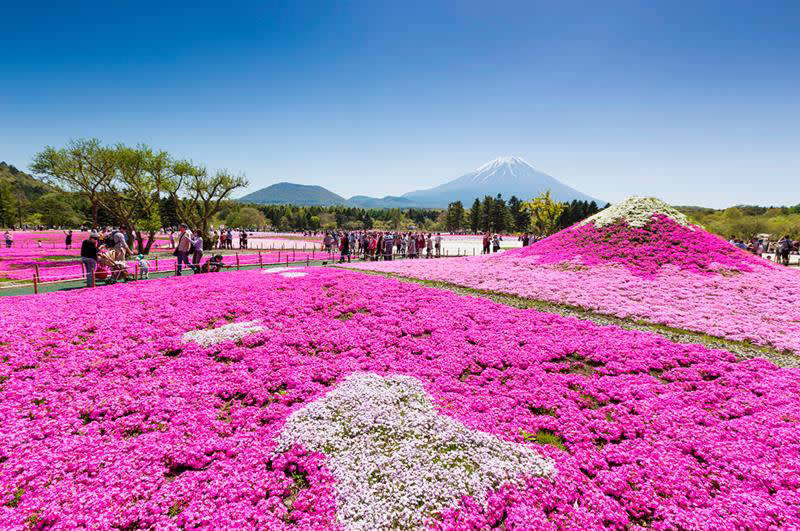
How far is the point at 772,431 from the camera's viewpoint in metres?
6.17

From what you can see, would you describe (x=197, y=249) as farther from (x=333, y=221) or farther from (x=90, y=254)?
(x=333, y=221)

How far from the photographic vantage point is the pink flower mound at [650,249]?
67.0 feet

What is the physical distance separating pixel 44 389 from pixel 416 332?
352 inches

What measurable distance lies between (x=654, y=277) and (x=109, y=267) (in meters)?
29.1

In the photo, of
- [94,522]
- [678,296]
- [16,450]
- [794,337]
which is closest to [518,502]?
[94,522]

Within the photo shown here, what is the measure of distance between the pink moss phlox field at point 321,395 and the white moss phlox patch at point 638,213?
733 inches

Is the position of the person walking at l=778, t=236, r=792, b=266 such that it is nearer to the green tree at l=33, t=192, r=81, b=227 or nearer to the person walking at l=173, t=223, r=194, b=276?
the person walking at l=173, t=223, r=194, b=276

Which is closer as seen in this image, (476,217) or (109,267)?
(109,267)

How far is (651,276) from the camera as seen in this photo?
19.5 meters

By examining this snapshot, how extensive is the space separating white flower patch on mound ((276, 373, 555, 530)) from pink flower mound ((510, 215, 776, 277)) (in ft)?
61.1

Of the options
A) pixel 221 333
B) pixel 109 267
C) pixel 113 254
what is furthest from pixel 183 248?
pixel 221 333

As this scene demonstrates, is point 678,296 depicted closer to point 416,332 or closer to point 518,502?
point 416,332

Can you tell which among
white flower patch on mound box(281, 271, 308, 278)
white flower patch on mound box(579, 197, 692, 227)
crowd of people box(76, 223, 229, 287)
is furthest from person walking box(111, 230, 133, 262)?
white flower patch on mound box(579, 197, 692, 227)

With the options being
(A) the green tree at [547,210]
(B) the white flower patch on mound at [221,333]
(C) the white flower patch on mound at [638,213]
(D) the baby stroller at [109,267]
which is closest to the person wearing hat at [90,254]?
(D) the baby stroller at [109,267]
